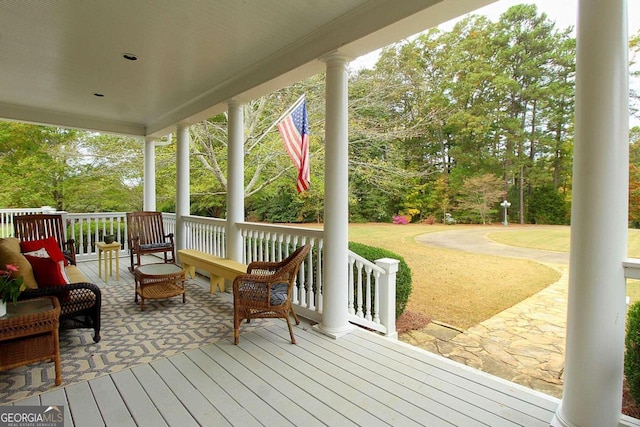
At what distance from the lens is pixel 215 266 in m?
4.48

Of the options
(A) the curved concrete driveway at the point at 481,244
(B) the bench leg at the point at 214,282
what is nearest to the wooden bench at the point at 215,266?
(B) the bench leg at the point at 214,282

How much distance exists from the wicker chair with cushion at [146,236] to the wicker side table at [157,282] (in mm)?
1651

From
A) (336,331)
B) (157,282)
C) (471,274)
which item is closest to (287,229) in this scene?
(336,331)

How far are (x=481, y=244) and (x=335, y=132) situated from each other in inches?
257

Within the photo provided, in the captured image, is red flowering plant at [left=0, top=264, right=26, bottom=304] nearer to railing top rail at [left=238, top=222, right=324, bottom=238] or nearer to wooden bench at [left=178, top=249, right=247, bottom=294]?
wooden bench at [left=178, top=249, right=247, bottom=294]

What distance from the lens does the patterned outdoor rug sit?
2.48 meters

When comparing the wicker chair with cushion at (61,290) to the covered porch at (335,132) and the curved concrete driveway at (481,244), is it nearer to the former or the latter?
the covered porch at (335,132)

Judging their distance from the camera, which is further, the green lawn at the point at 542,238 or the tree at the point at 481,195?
the tree at the point at 481,195

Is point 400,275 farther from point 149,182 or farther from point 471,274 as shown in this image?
point 149,182

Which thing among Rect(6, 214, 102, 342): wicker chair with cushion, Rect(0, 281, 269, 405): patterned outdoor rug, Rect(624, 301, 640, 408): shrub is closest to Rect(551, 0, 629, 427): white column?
Rect(624, 301, 640, 408): shrub

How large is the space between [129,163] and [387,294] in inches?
429

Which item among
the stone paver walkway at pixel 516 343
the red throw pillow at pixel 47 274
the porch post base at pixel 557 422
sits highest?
the red throw pillow at pixel 47 274

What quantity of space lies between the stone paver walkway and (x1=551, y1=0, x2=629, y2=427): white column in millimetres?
1691

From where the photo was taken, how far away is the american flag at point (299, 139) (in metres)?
3.72
